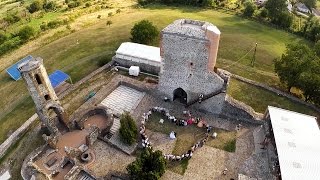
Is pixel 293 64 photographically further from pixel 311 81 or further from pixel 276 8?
pixel 276 8

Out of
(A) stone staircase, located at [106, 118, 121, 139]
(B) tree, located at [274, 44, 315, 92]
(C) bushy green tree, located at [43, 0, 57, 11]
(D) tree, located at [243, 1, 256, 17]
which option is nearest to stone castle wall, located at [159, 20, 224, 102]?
(A) stone staircase, located at [106, 118, 121, 139]

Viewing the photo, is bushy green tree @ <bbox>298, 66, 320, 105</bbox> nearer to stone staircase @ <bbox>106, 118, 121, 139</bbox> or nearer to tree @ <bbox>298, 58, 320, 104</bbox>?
tree @ <bbox>298, 58, 320, 104</bbox>

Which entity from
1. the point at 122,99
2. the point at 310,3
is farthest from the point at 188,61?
the point at 310,3

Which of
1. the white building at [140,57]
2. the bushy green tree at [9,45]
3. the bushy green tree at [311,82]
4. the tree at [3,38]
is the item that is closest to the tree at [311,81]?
the bushy green tree at [311,82]

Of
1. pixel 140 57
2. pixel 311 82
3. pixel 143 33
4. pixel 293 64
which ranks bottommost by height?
pixel 140 57

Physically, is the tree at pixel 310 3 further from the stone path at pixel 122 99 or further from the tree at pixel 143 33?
the stone path at pixel 122 99

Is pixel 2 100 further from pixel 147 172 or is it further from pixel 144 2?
pixel 144 2

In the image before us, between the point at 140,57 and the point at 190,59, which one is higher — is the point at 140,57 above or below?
below
